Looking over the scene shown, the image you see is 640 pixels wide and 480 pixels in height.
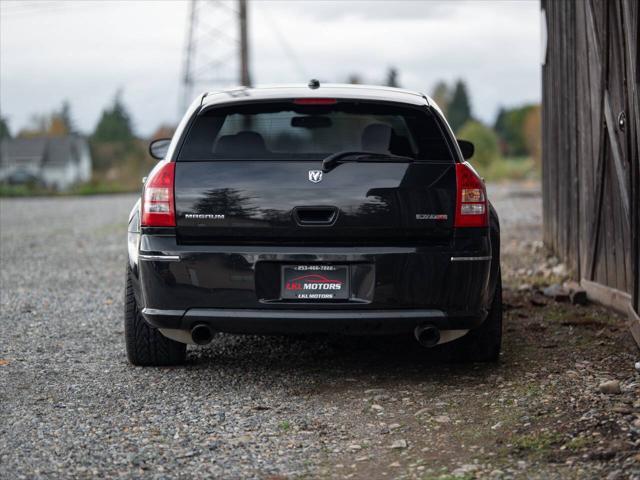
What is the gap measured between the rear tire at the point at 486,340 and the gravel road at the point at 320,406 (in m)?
0.11

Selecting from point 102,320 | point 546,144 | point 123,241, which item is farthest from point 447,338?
point 123,241

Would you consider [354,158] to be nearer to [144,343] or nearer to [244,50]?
[144,343]

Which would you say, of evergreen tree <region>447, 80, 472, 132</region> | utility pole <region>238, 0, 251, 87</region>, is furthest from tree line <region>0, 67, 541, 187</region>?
utility pole <region>238, 0, 251, 87</region>

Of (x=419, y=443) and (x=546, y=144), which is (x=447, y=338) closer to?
(x=419, y=443)

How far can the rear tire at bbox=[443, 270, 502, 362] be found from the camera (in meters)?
5.73

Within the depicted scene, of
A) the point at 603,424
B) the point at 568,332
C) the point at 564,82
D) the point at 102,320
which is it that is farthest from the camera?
the point at 564,82

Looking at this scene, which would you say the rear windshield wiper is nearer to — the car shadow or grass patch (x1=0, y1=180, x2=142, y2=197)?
the car shadow

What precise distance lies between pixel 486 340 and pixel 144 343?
201cm

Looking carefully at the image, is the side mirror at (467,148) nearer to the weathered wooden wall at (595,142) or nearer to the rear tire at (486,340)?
the weathered wooden wall at (595,142)

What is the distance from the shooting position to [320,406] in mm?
5098

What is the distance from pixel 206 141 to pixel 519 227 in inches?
397

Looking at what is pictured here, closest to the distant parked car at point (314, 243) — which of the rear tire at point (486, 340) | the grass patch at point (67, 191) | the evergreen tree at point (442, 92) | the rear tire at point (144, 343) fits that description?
the rear tire at point (486, 340)

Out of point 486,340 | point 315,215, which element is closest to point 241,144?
point 315,215

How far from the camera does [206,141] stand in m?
5.41
